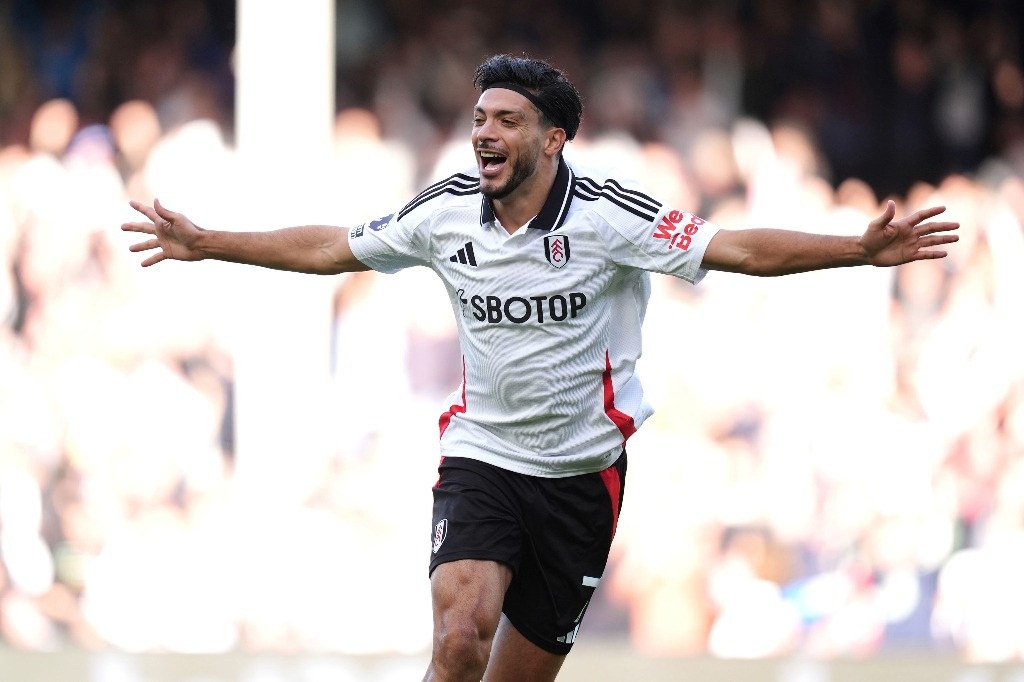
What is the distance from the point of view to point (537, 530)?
12.3ft

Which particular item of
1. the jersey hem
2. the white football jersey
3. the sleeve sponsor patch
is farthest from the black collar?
the jersey hem

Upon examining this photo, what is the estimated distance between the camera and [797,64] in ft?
25.9

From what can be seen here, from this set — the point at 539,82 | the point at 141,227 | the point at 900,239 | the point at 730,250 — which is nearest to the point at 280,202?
the point at 141,227

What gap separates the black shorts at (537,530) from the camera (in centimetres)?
360

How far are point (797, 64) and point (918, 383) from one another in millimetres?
1821

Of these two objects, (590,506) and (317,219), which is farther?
(317,219)

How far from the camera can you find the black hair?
3682 millimetres

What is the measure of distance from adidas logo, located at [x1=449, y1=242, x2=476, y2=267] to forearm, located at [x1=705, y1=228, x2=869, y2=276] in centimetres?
58

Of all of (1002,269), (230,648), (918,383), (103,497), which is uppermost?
(1002,269)

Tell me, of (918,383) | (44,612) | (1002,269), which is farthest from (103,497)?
(1002,269)

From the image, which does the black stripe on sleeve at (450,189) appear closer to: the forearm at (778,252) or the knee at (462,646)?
the forearm at (778,252)

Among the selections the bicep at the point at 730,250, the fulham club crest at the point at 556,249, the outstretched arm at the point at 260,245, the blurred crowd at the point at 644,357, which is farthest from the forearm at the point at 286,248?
the blurred crowd at the point at 644,357

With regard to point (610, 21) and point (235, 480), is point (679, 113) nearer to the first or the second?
point (610, 21)

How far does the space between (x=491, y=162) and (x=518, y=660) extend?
130cm
